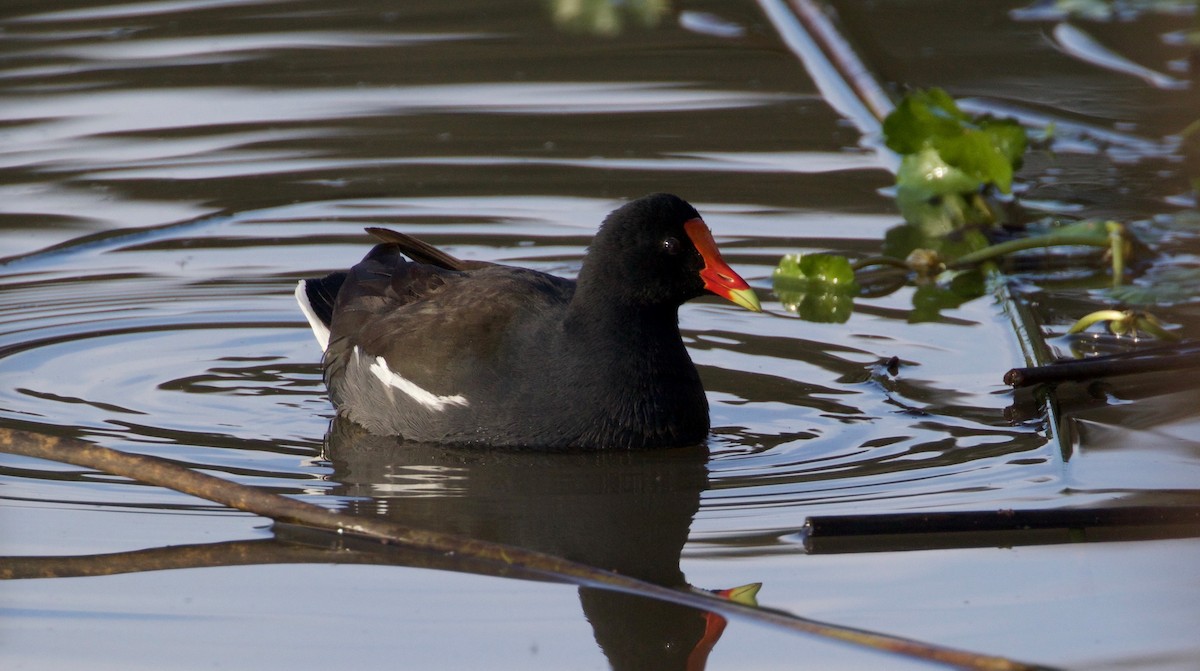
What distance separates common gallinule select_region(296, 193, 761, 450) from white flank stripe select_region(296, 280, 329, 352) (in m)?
0.60

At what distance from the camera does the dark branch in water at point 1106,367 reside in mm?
4820

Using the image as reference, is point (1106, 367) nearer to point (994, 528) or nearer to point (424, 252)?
point (994, 528)

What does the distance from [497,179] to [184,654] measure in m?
4.53

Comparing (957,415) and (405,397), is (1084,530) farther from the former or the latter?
(405,397)

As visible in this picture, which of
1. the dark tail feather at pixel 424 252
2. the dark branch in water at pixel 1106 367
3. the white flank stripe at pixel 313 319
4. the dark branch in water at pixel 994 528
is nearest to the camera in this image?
the dark branch in water at pixel 994 528

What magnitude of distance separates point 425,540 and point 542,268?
9.74 feet

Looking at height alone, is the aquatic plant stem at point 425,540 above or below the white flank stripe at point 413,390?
below

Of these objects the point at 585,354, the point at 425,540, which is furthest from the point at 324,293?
the point at 425,540

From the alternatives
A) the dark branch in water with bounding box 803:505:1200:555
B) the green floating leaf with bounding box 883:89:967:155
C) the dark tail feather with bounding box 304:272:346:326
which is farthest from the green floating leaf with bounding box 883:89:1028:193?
the dark branch in water with bounding box 803:505:1200:555

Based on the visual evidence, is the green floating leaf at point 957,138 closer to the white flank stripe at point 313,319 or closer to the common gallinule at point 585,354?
the common gallinule at point 585,354

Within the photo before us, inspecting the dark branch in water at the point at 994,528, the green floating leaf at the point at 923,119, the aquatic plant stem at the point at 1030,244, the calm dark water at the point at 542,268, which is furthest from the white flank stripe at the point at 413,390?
the green floating leaf at the point at 923,119

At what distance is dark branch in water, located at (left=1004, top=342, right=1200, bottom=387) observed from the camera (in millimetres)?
4820

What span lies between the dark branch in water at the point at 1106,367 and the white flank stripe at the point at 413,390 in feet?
5.29

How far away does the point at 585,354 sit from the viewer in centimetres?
485
